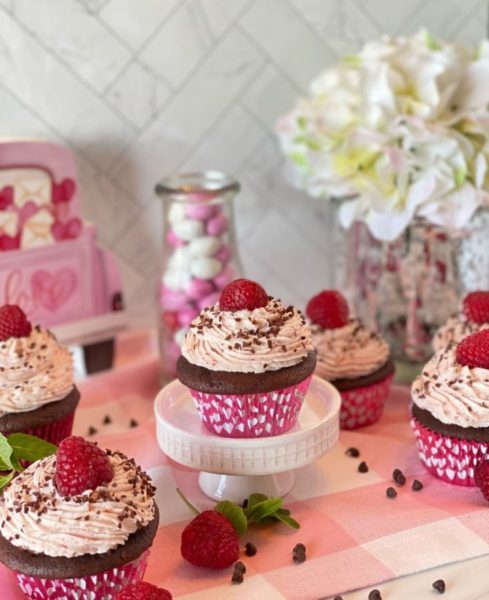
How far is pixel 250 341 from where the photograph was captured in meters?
1.26

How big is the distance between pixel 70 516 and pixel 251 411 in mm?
321

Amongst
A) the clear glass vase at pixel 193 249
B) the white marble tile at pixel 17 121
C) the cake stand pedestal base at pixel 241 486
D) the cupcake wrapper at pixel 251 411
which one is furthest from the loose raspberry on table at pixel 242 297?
the white marble tile at pixel 17 121

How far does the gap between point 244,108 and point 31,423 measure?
0.99 m

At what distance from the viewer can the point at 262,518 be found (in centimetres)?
128

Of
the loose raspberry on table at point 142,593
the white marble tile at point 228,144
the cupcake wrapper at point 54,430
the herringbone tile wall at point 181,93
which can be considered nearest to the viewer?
the loose raspberry on table at point 142,593

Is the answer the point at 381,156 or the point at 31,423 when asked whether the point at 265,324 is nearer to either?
the point at 31,423

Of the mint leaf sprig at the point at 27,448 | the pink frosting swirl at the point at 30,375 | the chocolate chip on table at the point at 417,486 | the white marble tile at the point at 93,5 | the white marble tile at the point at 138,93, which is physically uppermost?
the white marble tile at the point at 93,5

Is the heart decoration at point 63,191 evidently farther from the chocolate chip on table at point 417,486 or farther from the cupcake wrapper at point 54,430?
the chocolate chip on table at point 417,486

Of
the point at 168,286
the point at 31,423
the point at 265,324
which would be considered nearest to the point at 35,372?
the point at 31,423

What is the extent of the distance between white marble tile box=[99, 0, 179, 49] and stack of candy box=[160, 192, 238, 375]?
0.37 m

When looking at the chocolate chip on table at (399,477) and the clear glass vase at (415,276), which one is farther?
the clear glass vase at (415,276)

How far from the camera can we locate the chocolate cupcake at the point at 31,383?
1.35m

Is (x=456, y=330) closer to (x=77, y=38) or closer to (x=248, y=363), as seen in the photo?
(x=248, y=363)

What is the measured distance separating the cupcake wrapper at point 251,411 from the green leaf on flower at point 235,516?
0.11 m
